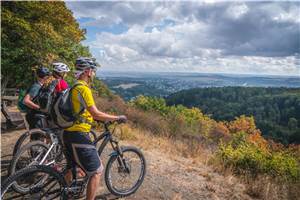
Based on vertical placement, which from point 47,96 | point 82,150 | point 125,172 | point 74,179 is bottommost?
point 125,172

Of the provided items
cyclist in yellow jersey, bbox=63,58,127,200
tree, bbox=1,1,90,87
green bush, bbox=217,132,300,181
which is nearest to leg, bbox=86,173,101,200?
cyclist in yellow jersey, bbox=63,58,127,200

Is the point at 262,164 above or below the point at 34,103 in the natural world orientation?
below

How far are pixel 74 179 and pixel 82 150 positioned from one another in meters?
0.56

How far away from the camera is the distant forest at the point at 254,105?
105062mm

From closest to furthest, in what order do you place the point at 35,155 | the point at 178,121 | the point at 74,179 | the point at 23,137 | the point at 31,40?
the point at 74,179
the point at 35,155
the point at 23,137
the point at 31,40
the point at 178,121

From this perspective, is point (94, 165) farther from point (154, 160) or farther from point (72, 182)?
point (154, 160)

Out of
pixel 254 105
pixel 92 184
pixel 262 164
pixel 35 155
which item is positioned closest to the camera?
pixel 92 184

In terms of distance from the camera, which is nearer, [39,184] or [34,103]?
[39,184]

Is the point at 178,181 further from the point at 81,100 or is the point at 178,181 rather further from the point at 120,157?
the point at 81,100

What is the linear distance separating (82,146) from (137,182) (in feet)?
6.03

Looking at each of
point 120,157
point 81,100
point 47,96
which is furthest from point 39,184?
point 47,96

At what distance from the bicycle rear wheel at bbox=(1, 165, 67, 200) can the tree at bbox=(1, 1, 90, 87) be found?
13283mm

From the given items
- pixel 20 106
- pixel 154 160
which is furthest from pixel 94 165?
pixel 154 160

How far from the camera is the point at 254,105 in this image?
147 metres
